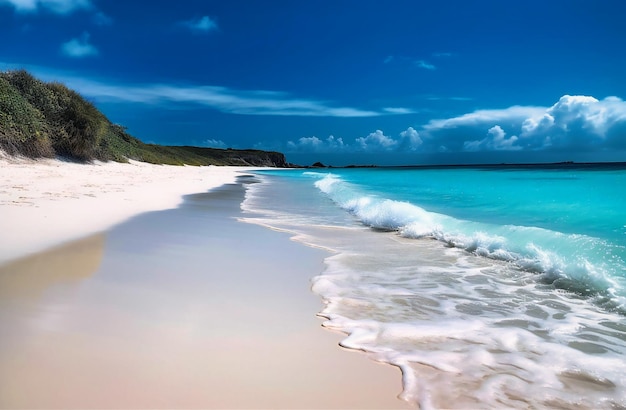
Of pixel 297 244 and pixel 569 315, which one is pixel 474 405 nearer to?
pixel 569 315

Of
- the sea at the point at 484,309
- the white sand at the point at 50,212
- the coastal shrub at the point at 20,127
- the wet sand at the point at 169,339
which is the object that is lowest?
the sea at the point at 484,309

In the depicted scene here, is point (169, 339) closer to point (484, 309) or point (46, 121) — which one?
point (484, 309)

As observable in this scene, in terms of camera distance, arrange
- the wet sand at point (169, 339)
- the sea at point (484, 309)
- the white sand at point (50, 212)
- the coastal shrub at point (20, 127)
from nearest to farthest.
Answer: the wet sand at point (169, 339)
the sea at point (484, 309)
the white sand at point (50, 212)
the coastal shrub at point (20, 127)

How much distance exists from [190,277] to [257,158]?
134 meters

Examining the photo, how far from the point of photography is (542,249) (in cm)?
624

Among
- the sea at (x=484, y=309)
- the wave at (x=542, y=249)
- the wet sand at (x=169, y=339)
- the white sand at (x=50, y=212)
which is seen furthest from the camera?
the white sand at (x=50, y=212)

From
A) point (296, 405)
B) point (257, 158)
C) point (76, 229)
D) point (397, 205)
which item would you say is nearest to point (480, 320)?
point (296, 405)

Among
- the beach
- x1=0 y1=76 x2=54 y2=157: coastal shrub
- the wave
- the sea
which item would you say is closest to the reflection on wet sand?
the beach

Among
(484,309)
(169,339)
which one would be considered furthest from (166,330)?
(484,309)

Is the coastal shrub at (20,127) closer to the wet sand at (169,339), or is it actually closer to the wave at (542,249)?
the wet sand at (169,339)

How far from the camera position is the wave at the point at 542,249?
473 cm

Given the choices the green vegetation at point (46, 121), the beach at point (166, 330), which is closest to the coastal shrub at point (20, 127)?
the green vegetation at point (46, 121)

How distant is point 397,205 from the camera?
1100 cm

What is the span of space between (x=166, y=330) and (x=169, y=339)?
174 millimetres
